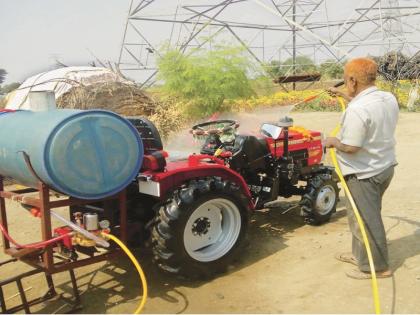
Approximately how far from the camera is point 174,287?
412cm

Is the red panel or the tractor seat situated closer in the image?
the tractor seat

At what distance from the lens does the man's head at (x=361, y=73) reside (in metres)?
3.98

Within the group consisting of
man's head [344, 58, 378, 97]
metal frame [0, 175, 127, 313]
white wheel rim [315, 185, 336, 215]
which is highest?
man's head [344, 58, 378, 97]

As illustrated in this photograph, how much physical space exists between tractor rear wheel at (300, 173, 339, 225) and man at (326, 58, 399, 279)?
1.39 m

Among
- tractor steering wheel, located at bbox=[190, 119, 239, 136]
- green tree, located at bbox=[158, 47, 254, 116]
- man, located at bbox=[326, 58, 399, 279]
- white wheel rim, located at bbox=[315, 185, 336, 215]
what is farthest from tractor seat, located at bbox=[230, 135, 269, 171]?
green tree, located at bbox=[158, 47, 254, 116]

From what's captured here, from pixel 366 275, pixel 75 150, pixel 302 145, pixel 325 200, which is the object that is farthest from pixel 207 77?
pixel 75 150

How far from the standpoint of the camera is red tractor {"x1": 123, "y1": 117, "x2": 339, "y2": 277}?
12.8ft

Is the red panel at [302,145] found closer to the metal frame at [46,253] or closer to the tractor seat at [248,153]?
the tractor seat at [248,153]

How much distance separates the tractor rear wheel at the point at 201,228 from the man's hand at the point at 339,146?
3.02 feet

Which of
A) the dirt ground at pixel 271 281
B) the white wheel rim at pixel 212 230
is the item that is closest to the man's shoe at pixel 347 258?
the dirt ground at pixel 271 281

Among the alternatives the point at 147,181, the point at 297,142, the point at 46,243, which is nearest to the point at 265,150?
the point at 297,142

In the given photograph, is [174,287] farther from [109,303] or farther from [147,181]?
[147,181]

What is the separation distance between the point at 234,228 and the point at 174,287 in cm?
80

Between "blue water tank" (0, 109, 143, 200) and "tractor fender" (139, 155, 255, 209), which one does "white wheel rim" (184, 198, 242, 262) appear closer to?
"tractor fender" (139, 155, 255, 209)
